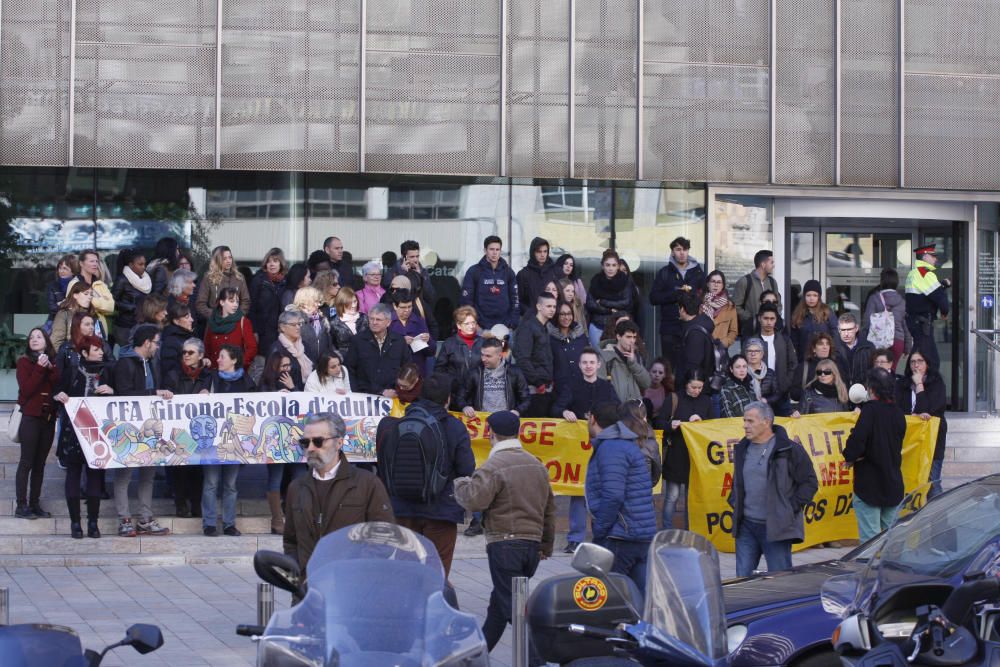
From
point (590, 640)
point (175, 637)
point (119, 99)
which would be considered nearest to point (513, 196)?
point (119, 99)

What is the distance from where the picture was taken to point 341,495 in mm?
9539

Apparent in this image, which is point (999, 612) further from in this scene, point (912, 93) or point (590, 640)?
point (912, 93)

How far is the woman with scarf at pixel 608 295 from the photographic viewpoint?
756 inches

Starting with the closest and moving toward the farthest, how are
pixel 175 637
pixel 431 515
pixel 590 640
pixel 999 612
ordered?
pixel 999 612 → pixel 590 640 → pixel 431 515 → pixel 175 637

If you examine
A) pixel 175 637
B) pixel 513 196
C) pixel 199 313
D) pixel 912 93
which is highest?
pixel 912 93

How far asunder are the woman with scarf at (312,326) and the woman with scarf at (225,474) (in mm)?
877

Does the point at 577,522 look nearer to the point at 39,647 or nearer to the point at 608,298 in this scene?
the point at 608,298

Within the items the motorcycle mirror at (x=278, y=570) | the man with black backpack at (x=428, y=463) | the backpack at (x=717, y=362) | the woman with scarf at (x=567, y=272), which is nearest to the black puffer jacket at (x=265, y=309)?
the woman with scarf at (x=567, y=272)

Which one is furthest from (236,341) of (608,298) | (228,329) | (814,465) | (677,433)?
(814,465)

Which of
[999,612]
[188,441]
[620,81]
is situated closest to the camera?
[999,612]

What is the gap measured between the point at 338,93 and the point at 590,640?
46.3 ft

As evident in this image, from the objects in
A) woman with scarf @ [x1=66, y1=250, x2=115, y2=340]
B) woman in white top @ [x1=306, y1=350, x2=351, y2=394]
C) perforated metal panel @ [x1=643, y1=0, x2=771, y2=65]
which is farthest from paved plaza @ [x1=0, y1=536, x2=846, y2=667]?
perforated metal panel @ [x1=643, y1=0, x2=771, y2=65]

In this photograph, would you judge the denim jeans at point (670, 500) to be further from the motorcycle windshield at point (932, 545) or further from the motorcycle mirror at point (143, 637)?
the motorcycle mirror at point (143, 637)

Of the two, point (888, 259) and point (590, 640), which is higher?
point (888, 259)
